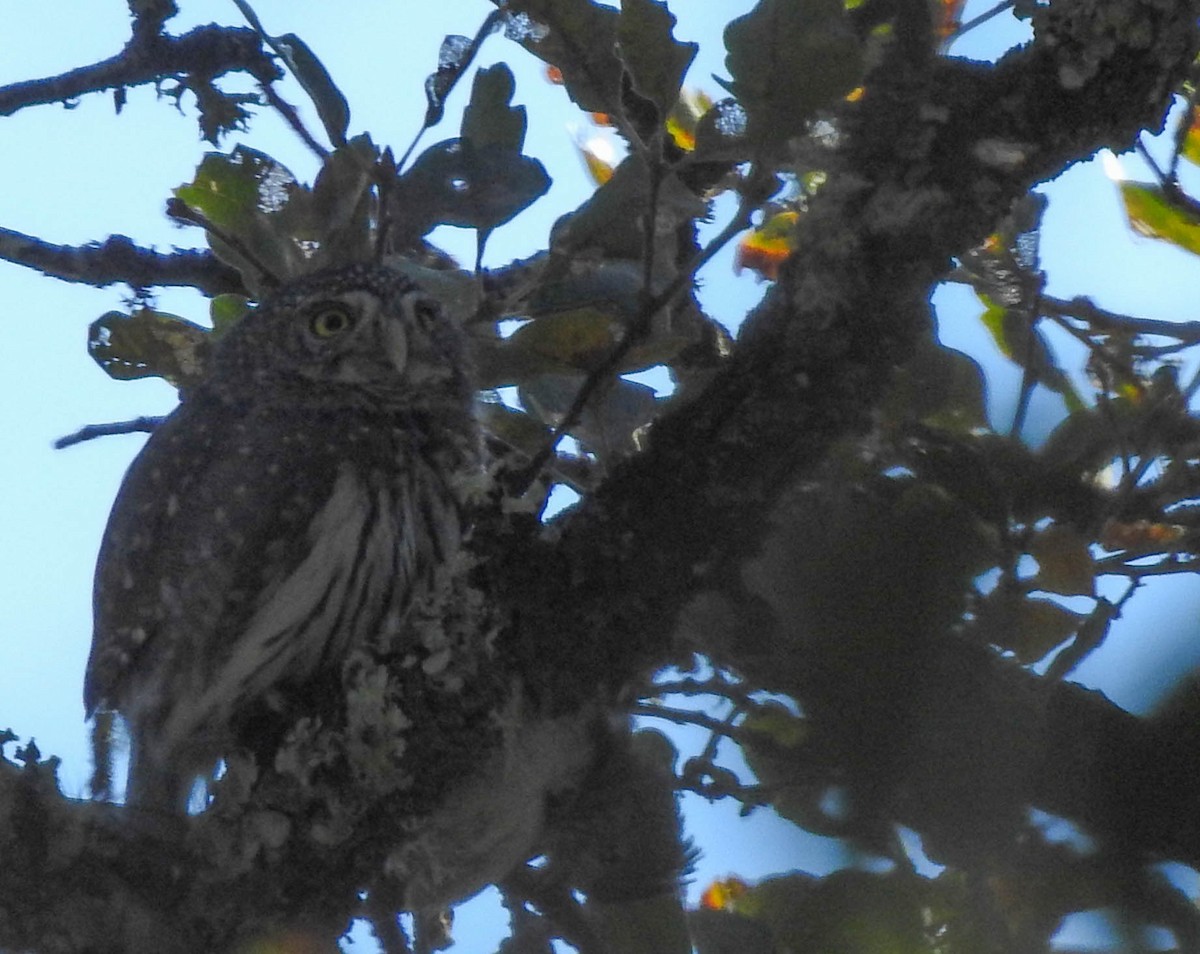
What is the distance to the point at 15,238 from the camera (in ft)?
11.4

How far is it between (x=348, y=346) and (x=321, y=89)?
53.0 inches

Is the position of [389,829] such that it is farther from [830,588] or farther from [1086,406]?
[830,588]

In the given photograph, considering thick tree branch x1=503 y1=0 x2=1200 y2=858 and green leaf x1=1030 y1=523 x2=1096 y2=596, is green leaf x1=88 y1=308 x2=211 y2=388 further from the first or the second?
green leaf x1=1030 y1=523 x2=1096 y2=596

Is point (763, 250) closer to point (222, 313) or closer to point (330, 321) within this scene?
point (330, 321)

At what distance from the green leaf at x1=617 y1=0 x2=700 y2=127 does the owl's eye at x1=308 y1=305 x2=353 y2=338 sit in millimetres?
1920

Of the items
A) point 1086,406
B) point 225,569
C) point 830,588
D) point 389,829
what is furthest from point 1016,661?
point 225,569

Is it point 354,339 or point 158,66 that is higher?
point 158,66

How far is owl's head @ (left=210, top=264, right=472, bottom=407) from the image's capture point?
385cm

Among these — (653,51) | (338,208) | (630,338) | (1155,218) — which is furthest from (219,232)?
(1155,218)

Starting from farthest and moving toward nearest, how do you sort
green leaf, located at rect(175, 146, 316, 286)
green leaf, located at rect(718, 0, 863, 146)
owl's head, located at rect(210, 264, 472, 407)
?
1. owl's head, located at rect(210, 264, 472, 407)
2. green leaf, located at rect(175, 146, 316, 286)
3. green leaf, located at rect(718, 0, 863, 146)

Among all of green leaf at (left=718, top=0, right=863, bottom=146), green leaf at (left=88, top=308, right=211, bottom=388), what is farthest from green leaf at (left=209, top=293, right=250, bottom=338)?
green leaf at (left=718, top=0, right=863, bottom=146)

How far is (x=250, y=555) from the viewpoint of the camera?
308 centimetres

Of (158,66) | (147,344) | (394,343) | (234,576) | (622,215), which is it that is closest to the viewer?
(622,215)

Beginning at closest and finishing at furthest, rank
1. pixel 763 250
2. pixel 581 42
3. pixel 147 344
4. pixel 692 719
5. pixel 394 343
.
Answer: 1. pixel 692 719
2. pixel 581 42
3. pixel 147 344
4. pixel 763 250
5. pixel 394 343
